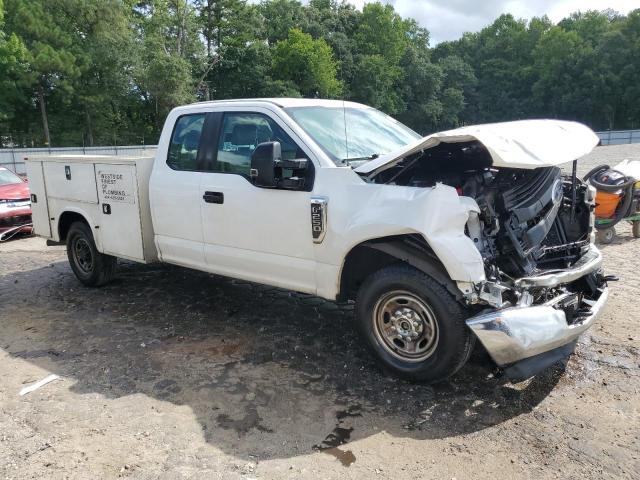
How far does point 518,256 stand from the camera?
3.62 m

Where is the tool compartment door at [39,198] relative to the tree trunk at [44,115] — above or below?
below

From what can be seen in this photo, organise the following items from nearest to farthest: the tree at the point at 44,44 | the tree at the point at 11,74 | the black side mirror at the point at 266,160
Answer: the black side mirror at the point at 266,160, the tree at the point at 11,74, the tree at the point at 44,44

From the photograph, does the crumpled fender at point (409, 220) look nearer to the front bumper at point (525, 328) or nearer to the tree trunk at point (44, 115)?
the front bumper at point (525, 328)

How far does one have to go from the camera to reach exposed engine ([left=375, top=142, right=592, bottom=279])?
3.61m

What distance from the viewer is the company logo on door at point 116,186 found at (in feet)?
18.1

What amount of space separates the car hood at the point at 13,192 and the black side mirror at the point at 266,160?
7.88 metres

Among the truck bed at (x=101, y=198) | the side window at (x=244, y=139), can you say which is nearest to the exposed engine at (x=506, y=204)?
the side window at (x=244, y=139)

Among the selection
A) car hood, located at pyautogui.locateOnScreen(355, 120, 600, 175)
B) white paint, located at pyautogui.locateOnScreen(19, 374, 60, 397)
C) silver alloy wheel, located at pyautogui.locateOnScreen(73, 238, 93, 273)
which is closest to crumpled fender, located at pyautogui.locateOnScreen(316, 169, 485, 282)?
car hood, located at pyautogui.locateOnScreen(355, 120, 600, 175)

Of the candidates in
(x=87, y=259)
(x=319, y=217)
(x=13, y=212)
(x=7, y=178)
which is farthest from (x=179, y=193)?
(x=7, y=178)

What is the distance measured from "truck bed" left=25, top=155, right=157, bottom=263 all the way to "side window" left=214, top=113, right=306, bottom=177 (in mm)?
1116

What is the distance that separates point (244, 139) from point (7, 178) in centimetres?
872

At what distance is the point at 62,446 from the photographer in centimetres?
328

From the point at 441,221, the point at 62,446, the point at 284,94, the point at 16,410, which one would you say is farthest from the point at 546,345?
the point at 284,94

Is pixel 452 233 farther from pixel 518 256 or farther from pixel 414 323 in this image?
pixel 414 323
